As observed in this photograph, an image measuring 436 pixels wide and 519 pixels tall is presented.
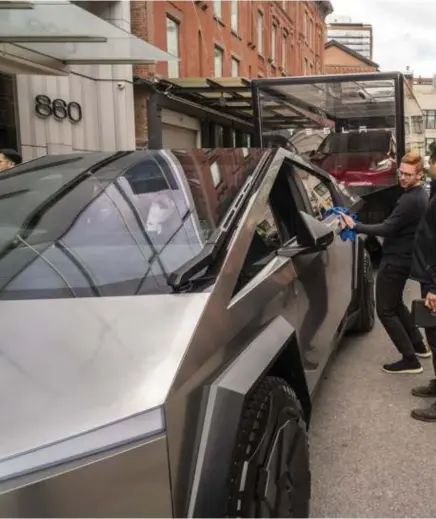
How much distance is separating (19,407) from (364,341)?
405cm

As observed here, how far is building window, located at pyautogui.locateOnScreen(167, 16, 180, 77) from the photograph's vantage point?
1788 centimetres

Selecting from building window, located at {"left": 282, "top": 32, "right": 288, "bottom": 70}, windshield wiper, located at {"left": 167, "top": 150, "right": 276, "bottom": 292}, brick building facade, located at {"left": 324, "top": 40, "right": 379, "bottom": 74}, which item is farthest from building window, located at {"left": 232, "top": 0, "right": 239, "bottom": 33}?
brick building facade, located at {"left": 324, "top": 40, "right": 379, "bottom": 74}

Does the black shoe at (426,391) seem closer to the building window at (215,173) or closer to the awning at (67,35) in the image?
the building window at (215,173)

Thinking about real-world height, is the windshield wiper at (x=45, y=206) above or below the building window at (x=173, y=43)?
below

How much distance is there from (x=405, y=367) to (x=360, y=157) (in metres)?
6.51

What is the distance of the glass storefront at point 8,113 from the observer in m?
11.0

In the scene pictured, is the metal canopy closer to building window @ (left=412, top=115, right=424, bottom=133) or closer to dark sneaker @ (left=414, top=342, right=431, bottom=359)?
building window @ (left=412, top=115, right=424, bottom=133)

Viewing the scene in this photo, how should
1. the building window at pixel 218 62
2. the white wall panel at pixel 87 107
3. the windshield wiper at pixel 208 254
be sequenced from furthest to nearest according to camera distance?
the building window at pixel 218 62 → the white wall panel at pixel 87 107 → the windshield wiper at pixel 208 254

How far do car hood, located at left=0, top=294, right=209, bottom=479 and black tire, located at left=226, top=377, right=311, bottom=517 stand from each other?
384mm

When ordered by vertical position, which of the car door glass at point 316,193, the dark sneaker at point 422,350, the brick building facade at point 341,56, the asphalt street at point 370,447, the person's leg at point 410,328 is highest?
the brick building facade at point 341,56

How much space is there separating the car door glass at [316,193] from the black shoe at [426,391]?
1.33 meters

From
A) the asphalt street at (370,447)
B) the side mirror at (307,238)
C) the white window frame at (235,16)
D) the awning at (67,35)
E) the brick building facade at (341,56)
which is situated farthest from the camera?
the brick building facade at (341,56)

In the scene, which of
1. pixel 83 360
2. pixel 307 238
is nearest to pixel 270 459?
pixel 83 360

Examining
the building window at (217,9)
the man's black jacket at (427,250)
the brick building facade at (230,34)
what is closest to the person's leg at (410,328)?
the man's black jacket at (427,250)
